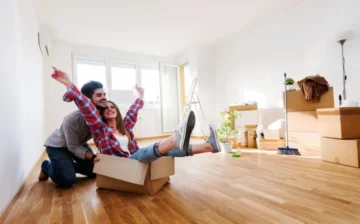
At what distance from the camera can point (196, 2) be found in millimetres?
2744

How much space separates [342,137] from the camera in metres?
1.82

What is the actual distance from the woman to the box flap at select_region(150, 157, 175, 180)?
0.24ft

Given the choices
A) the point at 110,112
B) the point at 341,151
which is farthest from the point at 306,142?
the point at 110,112

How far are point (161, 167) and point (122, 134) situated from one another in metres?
0.43

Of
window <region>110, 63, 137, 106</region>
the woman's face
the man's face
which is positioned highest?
window <region>110, 63, 137, 106</region>

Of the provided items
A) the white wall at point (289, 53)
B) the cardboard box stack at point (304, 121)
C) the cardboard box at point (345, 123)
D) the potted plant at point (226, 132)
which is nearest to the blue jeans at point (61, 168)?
the potted plant at point (226, 132)

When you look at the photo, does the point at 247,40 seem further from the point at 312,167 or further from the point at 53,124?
the point at 53,124

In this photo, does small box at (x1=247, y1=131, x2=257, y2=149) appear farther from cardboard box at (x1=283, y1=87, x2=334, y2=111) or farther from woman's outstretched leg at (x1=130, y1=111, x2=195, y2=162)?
woman's outstretched leg at (x1=130, y1=111, x2=195, y2=162)

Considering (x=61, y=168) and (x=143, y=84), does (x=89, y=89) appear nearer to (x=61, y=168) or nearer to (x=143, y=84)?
(x=61, y=168)

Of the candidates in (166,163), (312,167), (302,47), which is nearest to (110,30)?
(166,163)

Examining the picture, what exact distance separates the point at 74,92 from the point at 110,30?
8.90ft

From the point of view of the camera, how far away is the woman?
1.16 metres

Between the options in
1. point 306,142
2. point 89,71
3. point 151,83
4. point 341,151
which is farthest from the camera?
point 151,83

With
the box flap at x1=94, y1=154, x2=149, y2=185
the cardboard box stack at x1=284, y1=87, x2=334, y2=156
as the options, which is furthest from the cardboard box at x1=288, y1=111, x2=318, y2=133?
the box flap at x1=94, y1=154, x2=149, y2=185
